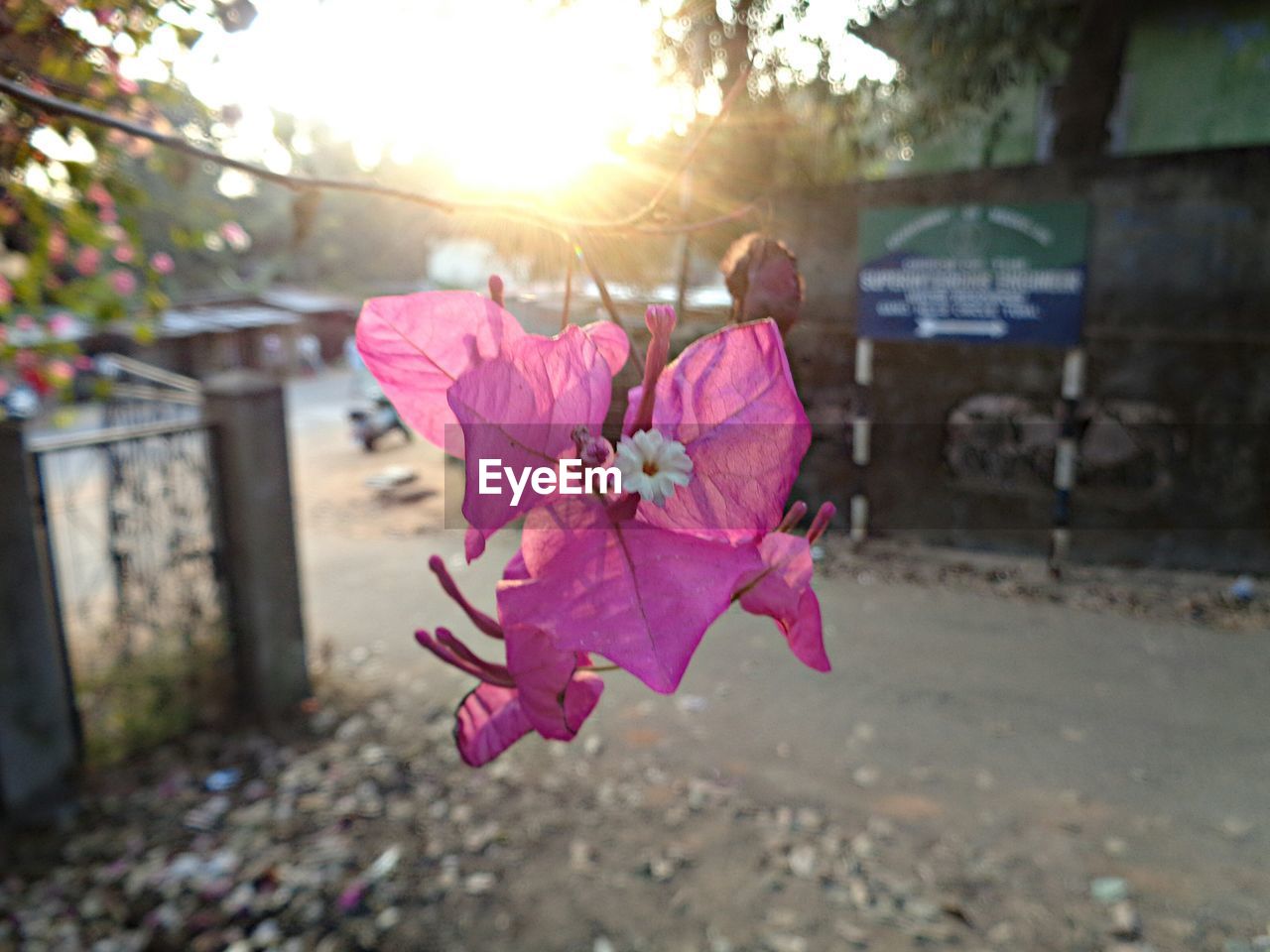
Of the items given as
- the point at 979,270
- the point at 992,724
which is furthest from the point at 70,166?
the point at 979,270

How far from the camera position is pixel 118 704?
3.67 metres

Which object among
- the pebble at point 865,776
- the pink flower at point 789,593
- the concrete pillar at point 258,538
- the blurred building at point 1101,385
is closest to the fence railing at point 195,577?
the concrete pillar at point 258,538

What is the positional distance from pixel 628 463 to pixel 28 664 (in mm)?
3519

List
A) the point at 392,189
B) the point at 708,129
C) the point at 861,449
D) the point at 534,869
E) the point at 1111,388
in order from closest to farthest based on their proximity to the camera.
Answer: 1. the point at 708,129
2. the point at 392,189
3. the point at 534,869
4. the point at 1111,388
5. the point at 861,449

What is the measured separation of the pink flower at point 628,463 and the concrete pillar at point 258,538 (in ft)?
11.9

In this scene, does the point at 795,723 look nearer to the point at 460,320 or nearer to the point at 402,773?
the point at 402,773

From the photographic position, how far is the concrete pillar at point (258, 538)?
3.74 metres

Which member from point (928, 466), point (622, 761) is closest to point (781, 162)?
point (622, 761)

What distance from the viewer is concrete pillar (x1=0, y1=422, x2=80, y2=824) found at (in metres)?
3.10

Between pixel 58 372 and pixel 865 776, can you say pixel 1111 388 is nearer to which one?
pixel 865 776

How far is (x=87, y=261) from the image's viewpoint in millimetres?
3164

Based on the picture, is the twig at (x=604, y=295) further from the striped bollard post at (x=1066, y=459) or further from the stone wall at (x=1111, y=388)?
the striped bollard post at (x=1066, y=459)

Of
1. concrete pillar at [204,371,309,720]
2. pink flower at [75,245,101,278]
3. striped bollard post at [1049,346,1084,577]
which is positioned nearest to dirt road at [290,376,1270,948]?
concrete pillar at [204,371,309,720]

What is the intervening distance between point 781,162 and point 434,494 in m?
5.96
